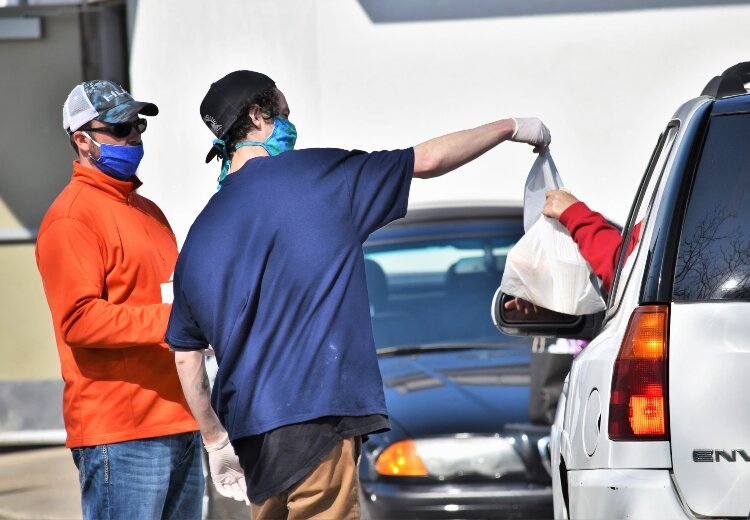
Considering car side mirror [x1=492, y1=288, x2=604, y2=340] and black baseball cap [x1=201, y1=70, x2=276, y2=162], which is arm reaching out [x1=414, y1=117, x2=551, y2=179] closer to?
black baseball cap [x1=201, y1=70, x2=276, y2=162]

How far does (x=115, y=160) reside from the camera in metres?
3.91

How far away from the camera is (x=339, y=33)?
977cm

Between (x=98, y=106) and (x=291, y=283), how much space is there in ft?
3.73

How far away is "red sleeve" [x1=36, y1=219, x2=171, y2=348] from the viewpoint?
364cm

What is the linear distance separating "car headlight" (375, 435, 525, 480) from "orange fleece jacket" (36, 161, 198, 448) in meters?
1.51

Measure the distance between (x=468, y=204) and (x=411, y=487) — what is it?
1.99 metres

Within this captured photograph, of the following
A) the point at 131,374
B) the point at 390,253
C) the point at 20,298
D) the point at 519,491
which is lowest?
the point at 20,298

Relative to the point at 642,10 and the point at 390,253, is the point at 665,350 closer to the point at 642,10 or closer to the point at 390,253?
the point at 390,253

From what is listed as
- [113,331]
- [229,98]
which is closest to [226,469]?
[113,331]

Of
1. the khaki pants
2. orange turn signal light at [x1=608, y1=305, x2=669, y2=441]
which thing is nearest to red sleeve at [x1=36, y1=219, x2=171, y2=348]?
the khaki pants

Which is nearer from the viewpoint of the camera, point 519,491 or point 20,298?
point 519,491

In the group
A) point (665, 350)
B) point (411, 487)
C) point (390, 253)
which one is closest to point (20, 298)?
point (390, 253)

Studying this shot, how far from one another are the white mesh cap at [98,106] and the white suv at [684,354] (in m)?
1.71

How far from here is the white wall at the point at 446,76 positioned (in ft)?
31.3
